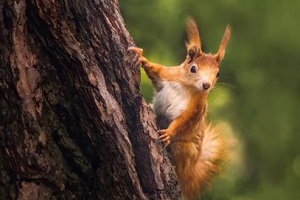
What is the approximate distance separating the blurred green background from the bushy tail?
1.06 metres

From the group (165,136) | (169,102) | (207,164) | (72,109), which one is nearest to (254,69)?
(207,164)

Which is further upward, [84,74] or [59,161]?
[84,74]

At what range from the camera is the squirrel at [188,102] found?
154 cm

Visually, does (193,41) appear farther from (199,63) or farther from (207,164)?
(207,164)

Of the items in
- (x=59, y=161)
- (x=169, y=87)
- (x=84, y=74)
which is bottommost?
(x=59, y=161)

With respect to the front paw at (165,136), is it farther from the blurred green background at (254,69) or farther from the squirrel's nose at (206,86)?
the blurred green background at (254,69)

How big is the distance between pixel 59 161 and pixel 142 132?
6.4 inches

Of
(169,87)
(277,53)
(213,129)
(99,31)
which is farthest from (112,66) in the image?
(277,53)

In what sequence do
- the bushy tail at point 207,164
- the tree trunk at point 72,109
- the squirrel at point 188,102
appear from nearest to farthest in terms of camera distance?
1. the tree trunk at point 72,109
2. the squirrel at point 188,102
3. the bushy tail at point 207,164

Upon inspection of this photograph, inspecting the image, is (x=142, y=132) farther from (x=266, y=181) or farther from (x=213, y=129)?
(x=266, y=181)

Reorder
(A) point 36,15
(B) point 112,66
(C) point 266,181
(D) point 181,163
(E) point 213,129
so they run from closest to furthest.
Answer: (A) point 36,15
(B) point 112,66
(D) point 181,163
(E) point 213,129
(C) point 266,181

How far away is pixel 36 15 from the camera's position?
1.20 meters

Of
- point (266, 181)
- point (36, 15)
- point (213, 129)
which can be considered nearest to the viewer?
point (36, 15)

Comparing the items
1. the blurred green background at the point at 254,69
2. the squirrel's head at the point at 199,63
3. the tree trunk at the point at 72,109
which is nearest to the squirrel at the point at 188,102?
the squirrel's head at the point at 199,63
